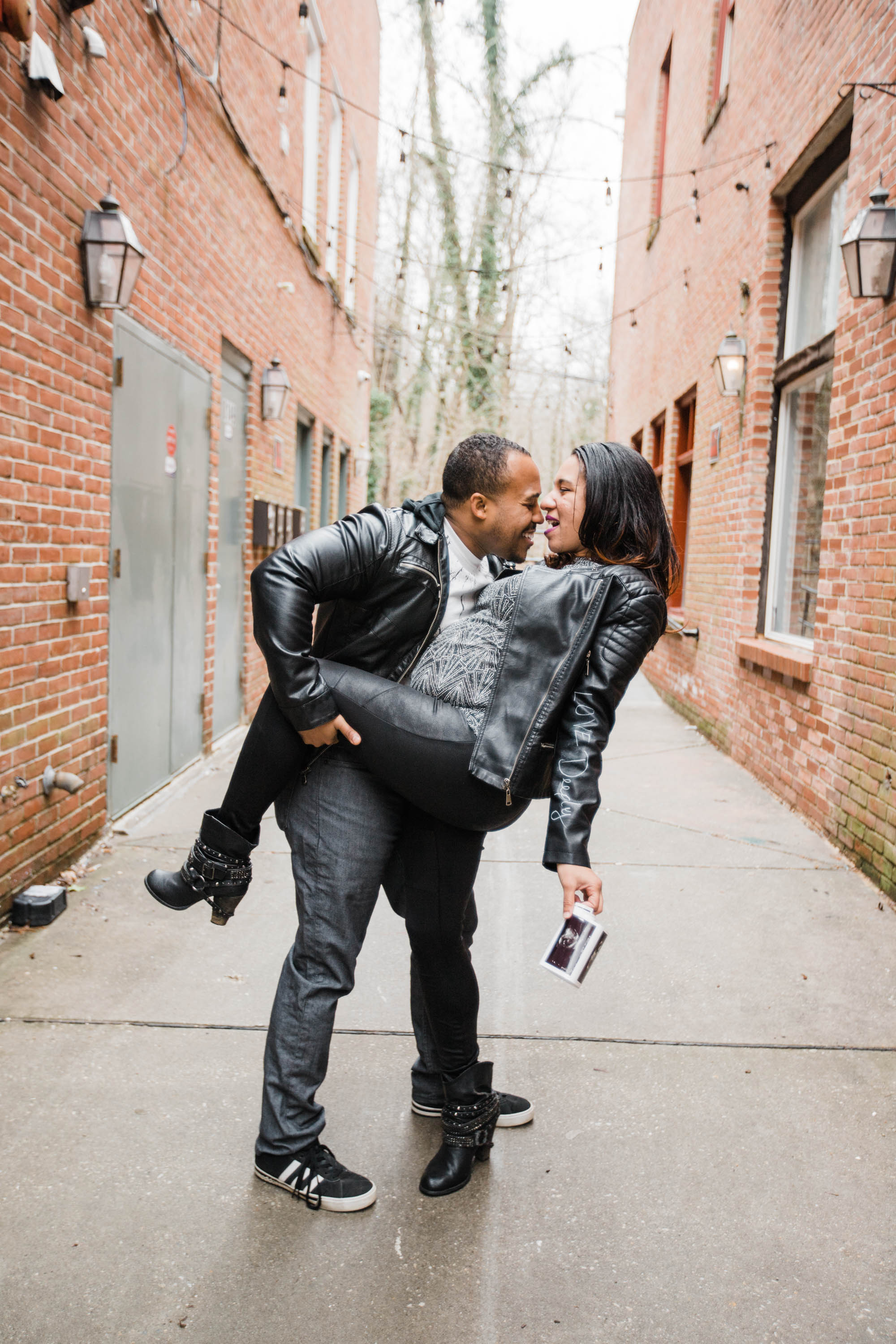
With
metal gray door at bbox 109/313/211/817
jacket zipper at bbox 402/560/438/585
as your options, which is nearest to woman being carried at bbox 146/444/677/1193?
jacket zipper at bbox 402/560/438/585

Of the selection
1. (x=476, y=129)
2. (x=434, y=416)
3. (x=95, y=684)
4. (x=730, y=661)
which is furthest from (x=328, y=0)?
(x=434, y=416)

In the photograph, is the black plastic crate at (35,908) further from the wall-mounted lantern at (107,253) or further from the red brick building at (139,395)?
the wall-mounted lantern at (107,253)

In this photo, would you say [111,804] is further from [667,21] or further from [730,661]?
[667,21]

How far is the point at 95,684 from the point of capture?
4.68 metres

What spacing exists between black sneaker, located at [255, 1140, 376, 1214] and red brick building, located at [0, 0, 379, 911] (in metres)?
1.95

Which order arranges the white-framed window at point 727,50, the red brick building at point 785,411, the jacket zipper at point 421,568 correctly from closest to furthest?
the jacket zipper at point 421,568
the red brick building at point 785,411
the white-framed window at point 727,50

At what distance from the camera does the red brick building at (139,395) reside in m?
3.89

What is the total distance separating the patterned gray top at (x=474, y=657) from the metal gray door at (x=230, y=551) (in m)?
5.06

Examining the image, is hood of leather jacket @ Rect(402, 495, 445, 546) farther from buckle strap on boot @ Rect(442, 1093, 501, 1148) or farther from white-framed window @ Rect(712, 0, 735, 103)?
white-framed window @ Rect(712, 0, 735, 103)

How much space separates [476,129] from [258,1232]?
72.0ft

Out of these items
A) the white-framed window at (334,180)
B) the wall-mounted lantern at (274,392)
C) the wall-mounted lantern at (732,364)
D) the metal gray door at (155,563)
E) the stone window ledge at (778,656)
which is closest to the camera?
the metal gray door at (155,563)

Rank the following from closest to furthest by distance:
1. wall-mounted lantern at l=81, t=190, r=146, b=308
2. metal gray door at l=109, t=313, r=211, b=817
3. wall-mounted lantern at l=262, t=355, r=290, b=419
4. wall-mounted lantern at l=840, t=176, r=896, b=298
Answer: wall-mounted lantern at l=81, t=190, r=146, b=308 → wall-mounted lantern at l=840, t=176, r=896, b=298 → metal gray door at l=109, t=313, r=211, b=817 → wall-mounted lantern at l=262, t=355, r=290, b=419

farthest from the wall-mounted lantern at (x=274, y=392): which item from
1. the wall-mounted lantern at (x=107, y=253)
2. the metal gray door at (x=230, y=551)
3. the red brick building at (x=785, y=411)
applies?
the wall-mounted lantern at (x=107, y=253)

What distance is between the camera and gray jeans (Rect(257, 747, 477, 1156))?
2260 mm
